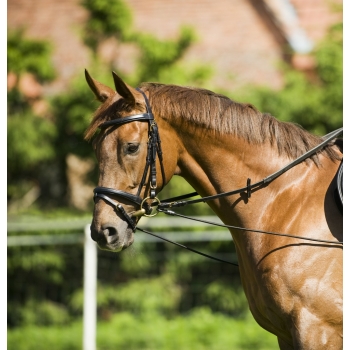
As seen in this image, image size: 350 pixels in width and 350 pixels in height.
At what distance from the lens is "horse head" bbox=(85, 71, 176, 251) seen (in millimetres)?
3240

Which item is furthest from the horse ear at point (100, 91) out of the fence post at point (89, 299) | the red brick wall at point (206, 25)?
the red brick wall at point (206, 25)

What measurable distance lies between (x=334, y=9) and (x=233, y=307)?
438 centimetres

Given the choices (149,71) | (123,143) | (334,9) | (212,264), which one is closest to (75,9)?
(149,71)

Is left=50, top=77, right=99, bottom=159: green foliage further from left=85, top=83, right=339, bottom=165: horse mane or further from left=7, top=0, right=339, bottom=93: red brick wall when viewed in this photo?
left=85, top=83, right=339, bottom=165: horse mane

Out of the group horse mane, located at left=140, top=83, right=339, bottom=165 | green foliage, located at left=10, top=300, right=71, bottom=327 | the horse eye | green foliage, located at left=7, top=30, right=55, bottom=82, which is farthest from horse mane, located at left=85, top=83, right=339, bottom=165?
green foliage, located at left=7, top=30, right=55, bottom=82

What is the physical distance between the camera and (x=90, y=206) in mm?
8852

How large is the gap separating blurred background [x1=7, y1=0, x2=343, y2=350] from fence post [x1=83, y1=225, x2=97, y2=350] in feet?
2.95

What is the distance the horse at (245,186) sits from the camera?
3.15 meters

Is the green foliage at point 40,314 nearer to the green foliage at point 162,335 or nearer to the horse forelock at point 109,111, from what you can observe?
the green foliage at point 162,335

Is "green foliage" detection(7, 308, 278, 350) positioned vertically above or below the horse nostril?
below

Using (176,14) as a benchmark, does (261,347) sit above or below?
below

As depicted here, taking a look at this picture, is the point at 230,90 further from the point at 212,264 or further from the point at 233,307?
the point at 233,307

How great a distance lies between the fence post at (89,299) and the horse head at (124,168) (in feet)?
10.9
